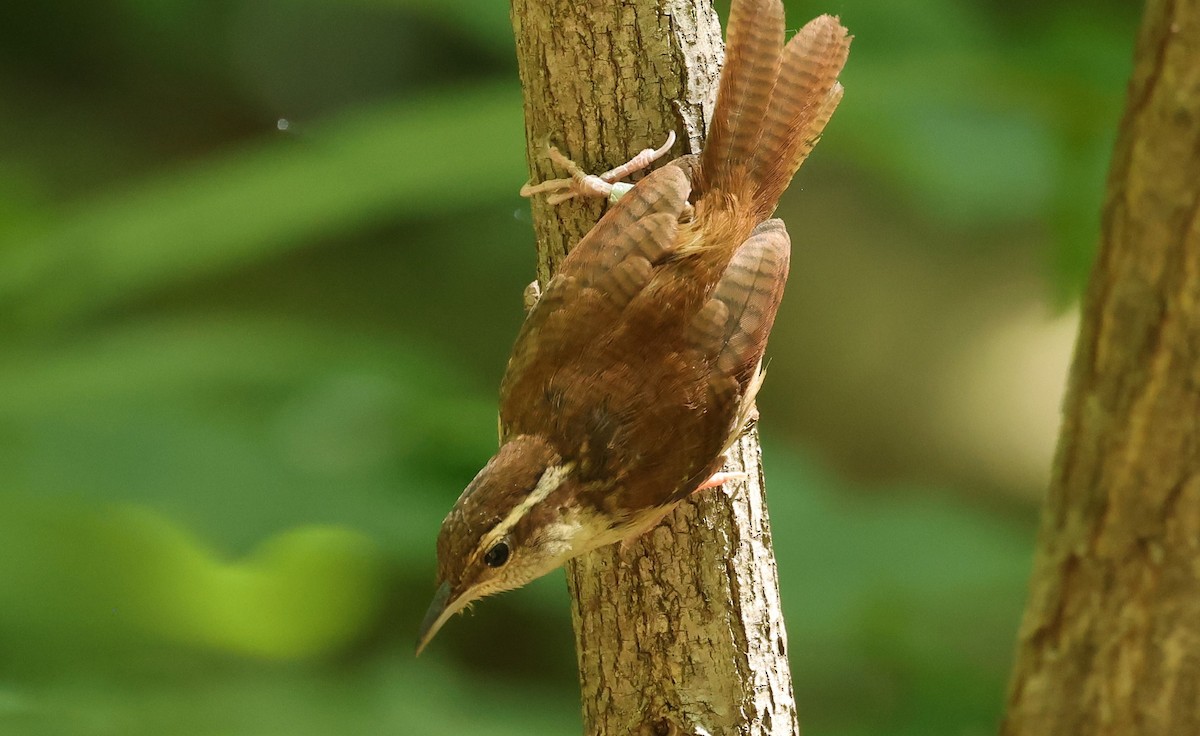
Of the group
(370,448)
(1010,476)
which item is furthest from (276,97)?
(1010,476)

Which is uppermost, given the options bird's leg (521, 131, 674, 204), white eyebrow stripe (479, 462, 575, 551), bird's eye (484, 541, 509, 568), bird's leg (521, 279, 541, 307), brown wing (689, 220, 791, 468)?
bird's leg (521, 131, 674, 204)

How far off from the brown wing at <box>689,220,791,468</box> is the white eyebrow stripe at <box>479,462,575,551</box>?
0.86ft

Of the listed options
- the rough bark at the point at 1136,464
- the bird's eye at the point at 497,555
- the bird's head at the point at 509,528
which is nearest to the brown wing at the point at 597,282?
the bird's head at the point at 509,528

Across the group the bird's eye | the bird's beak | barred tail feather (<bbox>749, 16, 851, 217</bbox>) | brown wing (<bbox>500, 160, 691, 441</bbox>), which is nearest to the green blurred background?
brown wing (<bbox>500, 160, 691, 441</bbox>)

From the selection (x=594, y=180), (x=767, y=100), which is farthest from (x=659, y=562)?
(x=767, y=100)

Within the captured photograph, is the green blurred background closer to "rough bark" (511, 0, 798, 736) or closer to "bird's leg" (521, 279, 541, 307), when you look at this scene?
"rough bark" (511, 0, 798, 736)

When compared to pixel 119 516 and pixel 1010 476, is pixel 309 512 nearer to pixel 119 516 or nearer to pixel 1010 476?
pixel 119 516

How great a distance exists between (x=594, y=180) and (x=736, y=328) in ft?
1.18

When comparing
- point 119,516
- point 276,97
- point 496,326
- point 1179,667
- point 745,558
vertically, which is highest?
point 276,97

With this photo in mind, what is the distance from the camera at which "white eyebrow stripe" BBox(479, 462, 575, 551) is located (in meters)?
2.07

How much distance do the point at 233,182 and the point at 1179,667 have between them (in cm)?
295

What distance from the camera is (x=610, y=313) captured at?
2162mm

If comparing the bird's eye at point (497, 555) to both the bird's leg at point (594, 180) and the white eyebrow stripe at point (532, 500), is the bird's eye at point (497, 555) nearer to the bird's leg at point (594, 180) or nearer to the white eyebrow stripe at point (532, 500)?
the white eyebrow stripe at point (532, 500)

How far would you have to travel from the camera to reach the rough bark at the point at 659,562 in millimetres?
2123
